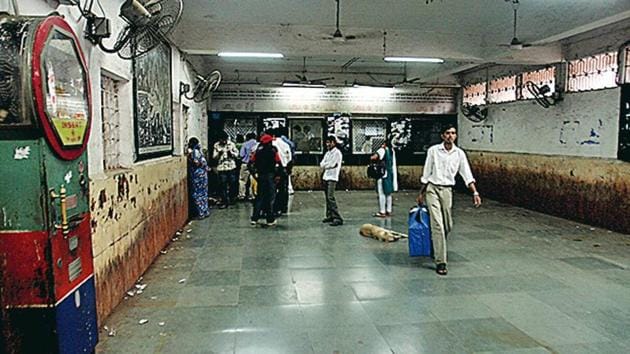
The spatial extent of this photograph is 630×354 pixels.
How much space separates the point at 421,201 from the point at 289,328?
236 centimetres

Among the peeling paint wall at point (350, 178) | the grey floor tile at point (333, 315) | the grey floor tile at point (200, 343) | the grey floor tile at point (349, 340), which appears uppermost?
the peeling paint wall at point (350, 178)

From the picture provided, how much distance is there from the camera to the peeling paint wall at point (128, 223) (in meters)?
3.75

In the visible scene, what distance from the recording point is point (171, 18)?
4.21 meters

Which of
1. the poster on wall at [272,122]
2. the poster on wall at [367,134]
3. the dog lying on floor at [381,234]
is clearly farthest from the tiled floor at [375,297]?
the poster on wall at [367,134]

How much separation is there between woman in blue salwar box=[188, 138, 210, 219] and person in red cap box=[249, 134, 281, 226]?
1248 mm

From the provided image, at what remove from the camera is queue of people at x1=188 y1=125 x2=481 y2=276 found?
5094 mm

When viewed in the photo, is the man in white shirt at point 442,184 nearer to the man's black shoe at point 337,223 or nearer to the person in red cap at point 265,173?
the man's black shoe at point 337,223

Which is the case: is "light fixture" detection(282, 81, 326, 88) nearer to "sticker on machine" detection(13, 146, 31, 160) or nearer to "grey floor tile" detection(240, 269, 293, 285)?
"grey floor tile" detection(240, 269, 293, 285)

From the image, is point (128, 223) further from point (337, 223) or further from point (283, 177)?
point (283, 177)

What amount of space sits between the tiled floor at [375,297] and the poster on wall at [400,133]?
22.2ft

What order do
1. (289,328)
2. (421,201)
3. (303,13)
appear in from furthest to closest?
1. (303,13)
2. (421,201)
3. (289,328)

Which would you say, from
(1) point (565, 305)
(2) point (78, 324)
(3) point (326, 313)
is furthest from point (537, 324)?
(2) point (78, 324)

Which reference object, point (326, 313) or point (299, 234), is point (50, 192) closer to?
point (326, 313)

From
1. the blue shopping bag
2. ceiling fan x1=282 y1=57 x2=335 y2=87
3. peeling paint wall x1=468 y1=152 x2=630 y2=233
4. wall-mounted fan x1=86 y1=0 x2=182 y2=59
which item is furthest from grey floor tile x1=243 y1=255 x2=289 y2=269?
ceiling fan x1=282 y1=57 x2=335 y2=87
